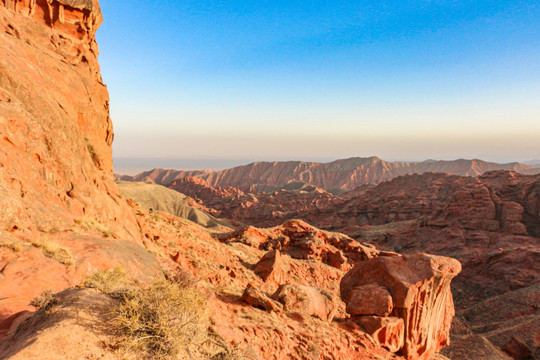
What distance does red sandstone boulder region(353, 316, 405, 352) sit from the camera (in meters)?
9.94

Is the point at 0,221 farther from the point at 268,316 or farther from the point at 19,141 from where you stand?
the point at 268,316

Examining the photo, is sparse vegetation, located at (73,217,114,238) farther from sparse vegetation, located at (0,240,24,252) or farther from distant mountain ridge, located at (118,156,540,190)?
distant mountain ridge, located at (118,156,540,190)

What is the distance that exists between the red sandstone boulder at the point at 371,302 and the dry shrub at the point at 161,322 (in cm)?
805

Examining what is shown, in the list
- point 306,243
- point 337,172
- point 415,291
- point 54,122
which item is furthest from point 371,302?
point 337,172

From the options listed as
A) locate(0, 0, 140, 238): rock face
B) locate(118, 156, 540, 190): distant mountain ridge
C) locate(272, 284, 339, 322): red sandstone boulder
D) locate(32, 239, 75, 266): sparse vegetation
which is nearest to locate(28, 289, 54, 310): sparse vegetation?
locate(32, 239, 75, 266): sparse vegetation

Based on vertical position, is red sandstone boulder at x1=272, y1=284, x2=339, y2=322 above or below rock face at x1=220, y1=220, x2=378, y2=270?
above

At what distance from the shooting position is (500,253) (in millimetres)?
32750

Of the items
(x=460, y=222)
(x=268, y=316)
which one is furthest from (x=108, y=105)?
(x=460, y=222)

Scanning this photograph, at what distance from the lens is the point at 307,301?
959 centimetres

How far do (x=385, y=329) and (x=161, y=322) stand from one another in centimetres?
950

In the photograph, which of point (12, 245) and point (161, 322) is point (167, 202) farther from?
point (161, 322)

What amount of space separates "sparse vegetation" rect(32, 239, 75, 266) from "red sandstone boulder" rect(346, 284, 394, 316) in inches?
392

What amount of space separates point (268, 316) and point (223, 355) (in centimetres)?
337

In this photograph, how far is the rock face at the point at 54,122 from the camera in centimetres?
762
